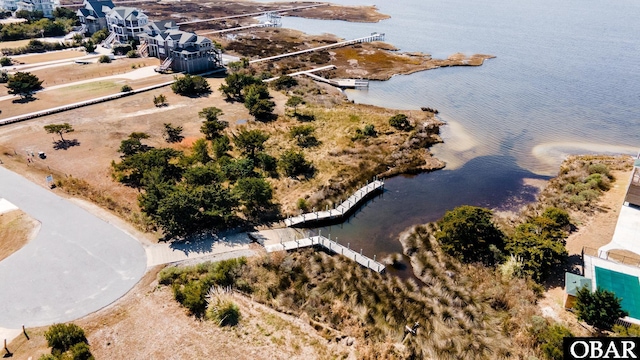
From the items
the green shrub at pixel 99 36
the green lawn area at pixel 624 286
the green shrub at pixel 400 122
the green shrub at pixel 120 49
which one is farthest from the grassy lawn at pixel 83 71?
the green lawn area at pixel 624 286

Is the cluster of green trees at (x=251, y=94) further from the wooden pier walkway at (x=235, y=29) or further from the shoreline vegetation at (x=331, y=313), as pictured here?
the wooden pier walkway at (x=235, y=29)

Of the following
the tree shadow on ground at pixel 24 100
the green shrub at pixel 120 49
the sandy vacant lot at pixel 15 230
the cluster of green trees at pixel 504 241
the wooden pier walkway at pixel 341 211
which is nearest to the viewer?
the cluster of green trees at pixel 504 241

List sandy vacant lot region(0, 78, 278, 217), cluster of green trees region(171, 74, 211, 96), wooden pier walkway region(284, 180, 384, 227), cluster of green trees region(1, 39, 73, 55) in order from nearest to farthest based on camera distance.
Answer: wooden pier walkway region(284, 180, 384, 227) → sandy vacant lot region(0, 78, 278, 217) → cluster of green trees region(171, 74, 211, 96) → cluster of green trees region(1, 39, 73, 55)

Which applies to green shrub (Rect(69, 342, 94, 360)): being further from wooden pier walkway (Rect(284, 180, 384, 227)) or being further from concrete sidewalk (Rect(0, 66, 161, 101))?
concrete sidewalk (Rect(0, 66, 161, 101))

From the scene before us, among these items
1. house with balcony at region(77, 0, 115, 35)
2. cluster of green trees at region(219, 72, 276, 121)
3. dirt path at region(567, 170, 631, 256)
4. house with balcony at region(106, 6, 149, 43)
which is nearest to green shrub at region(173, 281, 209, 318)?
dirt path at region(567, 170, 631, 256)

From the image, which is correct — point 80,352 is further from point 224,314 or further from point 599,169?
point 599,169
